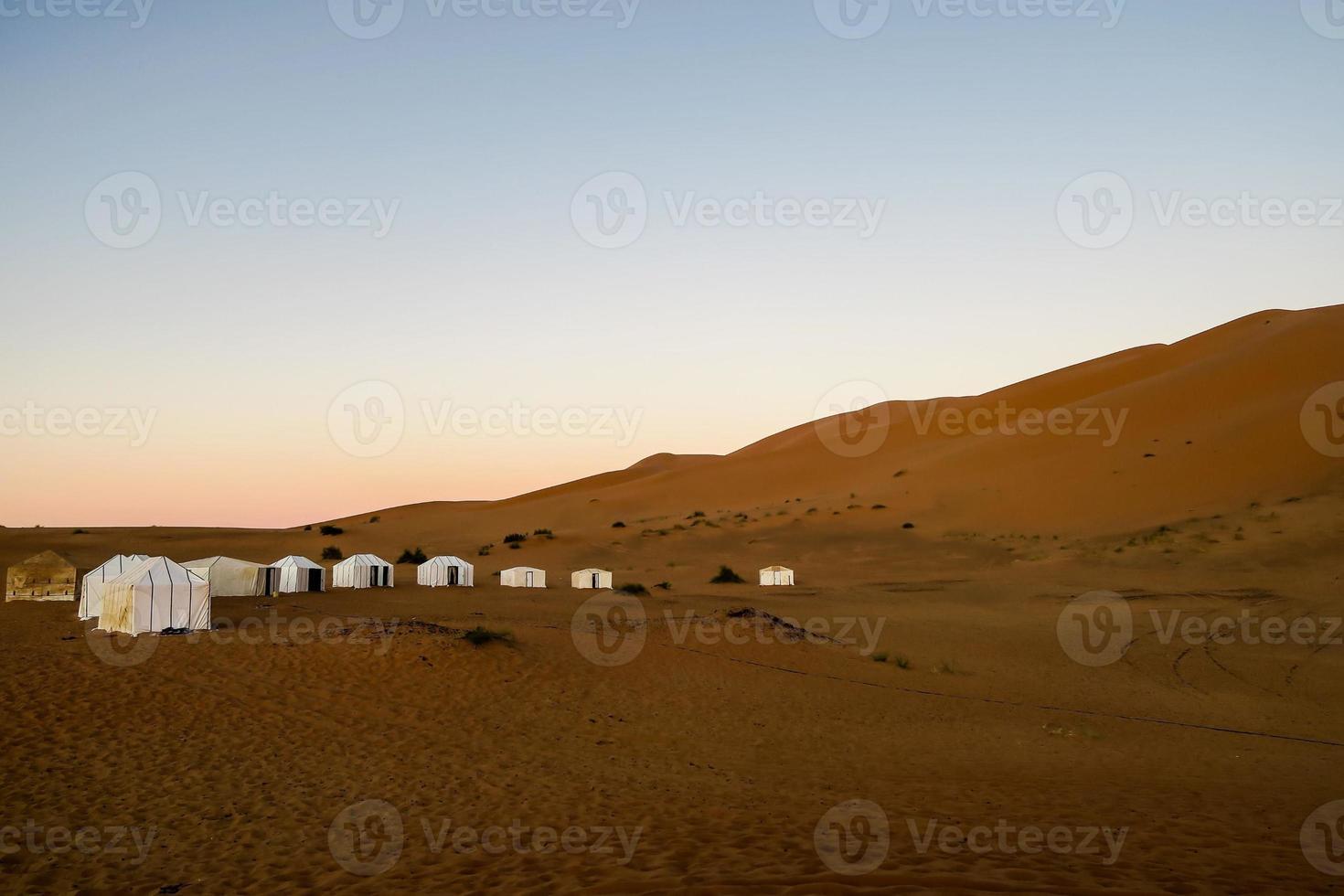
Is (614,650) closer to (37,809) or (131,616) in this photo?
(131,616)

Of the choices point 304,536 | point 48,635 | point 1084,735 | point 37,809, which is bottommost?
point 1084,735

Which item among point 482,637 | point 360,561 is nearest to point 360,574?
point 360,561

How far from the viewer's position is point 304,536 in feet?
232

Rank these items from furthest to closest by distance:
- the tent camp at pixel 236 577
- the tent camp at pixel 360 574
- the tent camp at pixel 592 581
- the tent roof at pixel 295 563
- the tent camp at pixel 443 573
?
1. the tent camp at pixel 592 581
2. the tent camp at pixel 443 573
3. the tent camp at pixel 360 574
4. the tent roof at pixel 295 563
5. the tent camp at pixel 236 577

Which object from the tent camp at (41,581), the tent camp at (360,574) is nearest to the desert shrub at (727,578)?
the tent camp at (360,574)

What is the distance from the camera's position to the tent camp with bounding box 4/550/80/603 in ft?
110

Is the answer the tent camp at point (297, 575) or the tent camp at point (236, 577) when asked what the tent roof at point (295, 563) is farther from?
the tent camp at point (236, 577)

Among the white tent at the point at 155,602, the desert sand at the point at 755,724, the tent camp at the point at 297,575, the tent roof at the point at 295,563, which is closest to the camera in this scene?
the desert sand at the point at 755,724

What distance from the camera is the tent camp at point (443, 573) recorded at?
4441 centimetres

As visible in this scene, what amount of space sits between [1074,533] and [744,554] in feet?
61.8

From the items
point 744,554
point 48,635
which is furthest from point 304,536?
point 48,635

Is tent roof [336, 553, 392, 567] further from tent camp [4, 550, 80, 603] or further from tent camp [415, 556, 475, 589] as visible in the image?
tent camp [4, 550, 80, 603]

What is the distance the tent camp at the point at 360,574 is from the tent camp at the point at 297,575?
5.46 ft

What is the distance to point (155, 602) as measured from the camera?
23172 millimetres
